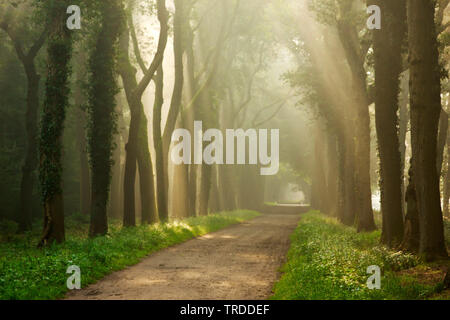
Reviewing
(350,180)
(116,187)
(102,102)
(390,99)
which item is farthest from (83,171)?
(390,99)

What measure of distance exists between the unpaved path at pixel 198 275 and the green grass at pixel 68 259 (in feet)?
1.24

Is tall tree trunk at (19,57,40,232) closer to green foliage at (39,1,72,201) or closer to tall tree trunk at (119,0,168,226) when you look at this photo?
tall tree trunk at (119,0,168,226)

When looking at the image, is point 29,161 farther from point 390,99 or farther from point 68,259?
point 390,99

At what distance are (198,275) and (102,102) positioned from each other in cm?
884

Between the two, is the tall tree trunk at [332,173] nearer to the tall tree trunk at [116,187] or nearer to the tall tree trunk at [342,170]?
the tall tree trunk at [342,170]

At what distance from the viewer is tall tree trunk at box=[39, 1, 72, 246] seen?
53.4 ft

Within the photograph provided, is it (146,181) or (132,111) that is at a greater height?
(132,111)

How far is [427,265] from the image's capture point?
38.3 ft

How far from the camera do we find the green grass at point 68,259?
962 centimetres

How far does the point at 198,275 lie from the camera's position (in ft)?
39.5

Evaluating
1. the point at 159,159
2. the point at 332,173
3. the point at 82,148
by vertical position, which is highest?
the point at 82,148

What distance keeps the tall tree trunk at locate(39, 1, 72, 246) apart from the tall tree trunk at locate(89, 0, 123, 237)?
80.4 inches

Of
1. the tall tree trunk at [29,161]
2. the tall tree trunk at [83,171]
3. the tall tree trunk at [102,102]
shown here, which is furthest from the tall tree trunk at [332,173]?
the tall tree trunk at [102,102]
